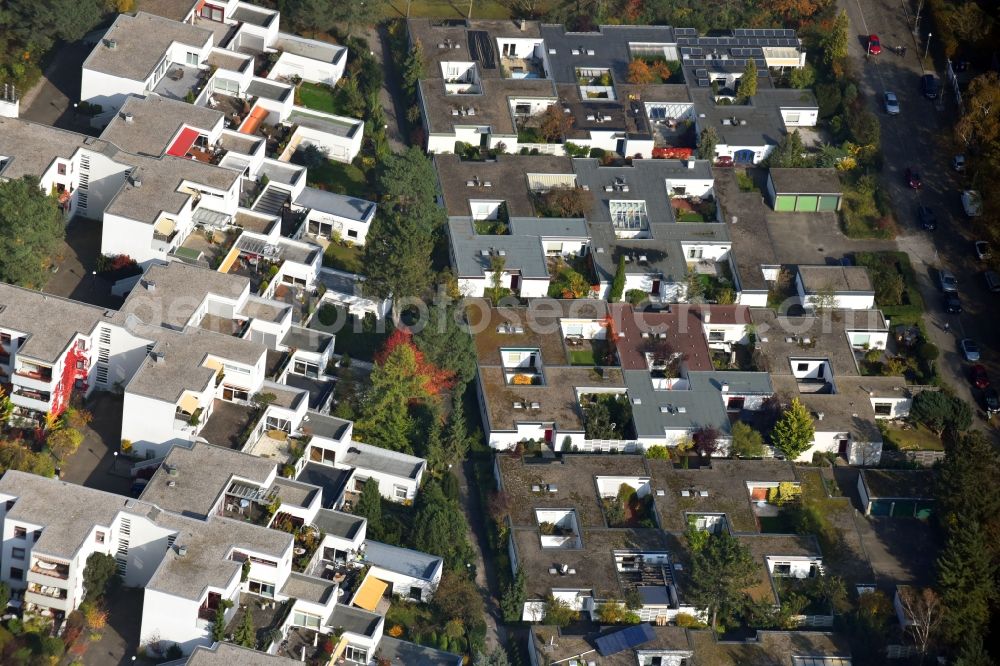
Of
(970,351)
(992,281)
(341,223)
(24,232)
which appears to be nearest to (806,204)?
(992,281)

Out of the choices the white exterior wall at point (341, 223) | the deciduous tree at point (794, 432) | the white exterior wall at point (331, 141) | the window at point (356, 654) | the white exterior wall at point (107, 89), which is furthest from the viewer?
the white exterior wall at point (331, 141)

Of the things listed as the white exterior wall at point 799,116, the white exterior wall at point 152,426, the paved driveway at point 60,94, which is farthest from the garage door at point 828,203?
the white exterior wall at point 152,426

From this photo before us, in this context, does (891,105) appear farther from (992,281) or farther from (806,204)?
(992,281)

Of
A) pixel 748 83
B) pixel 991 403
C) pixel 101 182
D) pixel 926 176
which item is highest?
pixel 748 83

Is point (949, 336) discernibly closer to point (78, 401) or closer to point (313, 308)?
point (313, 308)

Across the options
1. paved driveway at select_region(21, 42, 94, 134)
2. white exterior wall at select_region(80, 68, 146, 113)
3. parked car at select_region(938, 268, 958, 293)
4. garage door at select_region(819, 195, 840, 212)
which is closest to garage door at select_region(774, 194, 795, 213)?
garage door at select_region(819, 195, 840, 212)

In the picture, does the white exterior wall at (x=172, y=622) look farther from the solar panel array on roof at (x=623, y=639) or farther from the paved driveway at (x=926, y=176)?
the paved driveway at (x=926, y=176)
